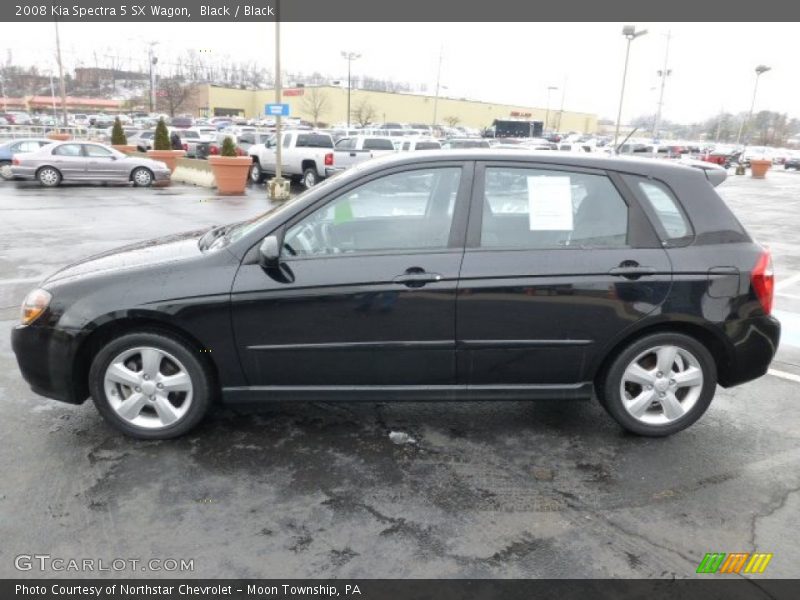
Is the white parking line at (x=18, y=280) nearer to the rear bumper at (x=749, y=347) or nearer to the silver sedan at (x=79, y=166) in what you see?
the rear bumper at (x=749, y=347)

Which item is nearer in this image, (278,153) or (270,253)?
(270,253)

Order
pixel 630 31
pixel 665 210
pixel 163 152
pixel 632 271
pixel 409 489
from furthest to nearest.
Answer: pixel 630 31 < pixel 163 152 < pixel 665 210 < pixel 632 271 < pixel 409 489

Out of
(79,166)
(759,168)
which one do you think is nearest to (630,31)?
(759,168)

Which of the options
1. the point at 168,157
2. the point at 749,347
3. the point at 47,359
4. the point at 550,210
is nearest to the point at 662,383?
the point at 749,347

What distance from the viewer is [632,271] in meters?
3.59

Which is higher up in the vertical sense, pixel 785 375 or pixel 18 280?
pixel 785 375

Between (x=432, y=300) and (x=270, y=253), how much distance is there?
37.2 inches

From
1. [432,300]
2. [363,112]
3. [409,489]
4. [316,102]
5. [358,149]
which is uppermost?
[316,102]

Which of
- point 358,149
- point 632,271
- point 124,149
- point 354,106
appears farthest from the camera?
point 354,106

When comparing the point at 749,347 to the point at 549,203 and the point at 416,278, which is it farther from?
the point at 416,278

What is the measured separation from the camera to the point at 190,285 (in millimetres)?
3506

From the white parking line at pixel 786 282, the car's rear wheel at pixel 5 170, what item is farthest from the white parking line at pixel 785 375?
the car's rear wheel at pixel 5 170

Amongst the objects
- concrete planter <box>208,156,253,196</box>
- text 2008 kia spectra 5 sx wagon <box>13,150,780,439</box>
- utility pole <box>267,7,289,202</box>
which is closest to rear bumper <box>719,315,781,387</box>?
text 2008 kia spectra 5 sx wagon <box>13,150,780,439</box>
